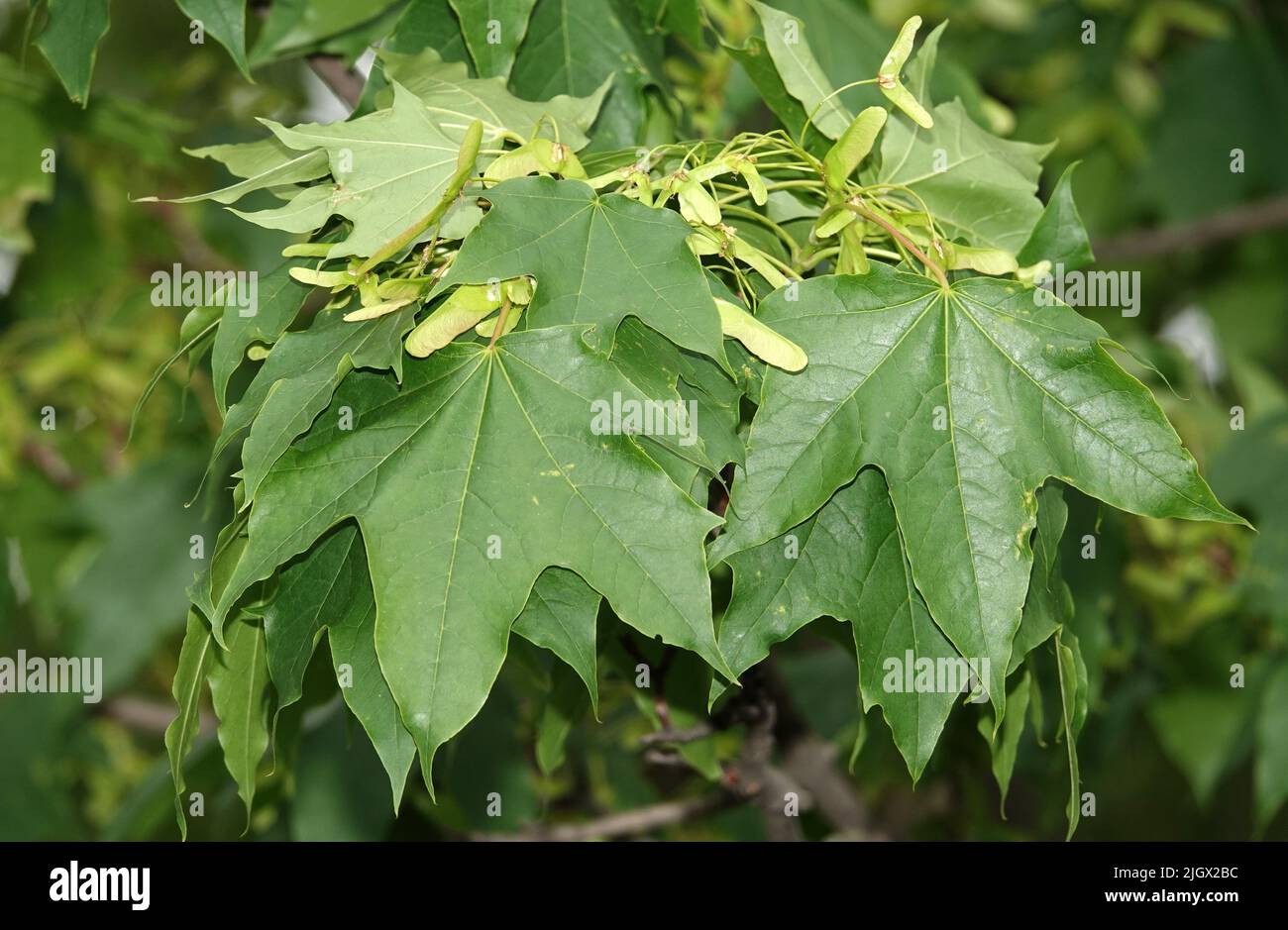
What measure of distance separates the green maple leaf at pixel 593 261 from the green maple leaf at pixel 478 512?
0.04 metres

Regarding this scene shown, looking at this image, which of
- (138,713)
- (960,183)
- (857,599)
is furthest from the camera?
(138,713)

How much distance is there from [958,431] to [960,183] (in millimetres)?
365

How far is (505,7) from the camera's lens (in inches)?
59.2

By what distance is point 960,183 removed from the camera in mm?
1410

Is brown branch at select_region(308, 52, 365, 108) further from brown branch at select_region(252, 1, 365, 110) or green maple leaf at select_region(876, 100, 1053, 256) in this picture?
green maple leaf at select_region(876, 100, 1053, 256)

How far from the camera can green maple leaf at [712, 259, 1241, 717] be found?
3.67 ft

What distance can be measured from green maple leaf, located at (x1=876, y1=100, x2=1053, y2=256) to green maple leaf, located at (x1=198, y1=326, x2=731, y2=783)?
505mm

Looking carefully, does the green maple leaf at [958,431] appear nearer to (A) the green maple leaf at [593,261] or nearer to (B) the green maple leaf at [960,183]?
(A) the green maple leaf at [593,261]

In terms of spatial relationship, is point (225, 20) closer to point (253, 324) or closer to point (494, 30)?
point (494, 30)

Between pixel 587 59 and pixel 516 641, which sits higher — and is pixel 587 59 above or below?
above

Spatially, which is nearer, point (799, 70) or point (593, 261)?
point (593, 261)

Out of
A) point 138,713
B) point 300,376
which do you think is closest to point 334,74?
point 300,376

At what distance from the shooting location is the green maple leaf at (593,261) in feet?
3.52

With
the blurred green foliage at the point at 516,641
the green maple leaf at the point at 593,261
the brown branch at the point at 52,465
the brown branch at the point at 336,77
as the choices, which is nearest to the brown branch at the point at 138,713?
the blurred green foliage at the point at 516,641
